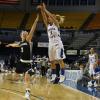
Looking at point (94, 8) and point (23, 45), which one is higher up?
point (94, 8)

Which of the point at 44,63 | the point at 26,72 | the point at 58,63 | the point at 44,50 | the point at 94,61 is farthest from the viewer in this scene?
the point at 44,50

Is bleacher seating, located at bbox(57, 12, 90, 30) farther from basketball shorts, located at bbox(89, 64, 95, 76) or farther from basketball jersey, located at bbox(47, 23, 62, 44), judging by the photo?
basketball jersey, located at bbox(47, 23, 62, 44)

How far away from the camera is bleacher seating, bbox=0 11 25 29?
35.8m

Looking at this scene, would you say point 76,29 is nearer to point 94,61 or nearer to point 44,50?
point 44,50

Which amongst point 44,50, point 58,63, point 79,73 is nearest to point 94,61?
point 79,73

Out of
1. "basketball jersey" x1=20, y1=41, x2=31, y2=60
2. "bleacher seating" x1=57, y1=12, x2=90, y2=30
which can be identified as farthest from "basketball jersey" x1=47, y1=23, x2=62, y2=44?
"bleacher seating" x1=57, y1=12, x2=90, y2=30

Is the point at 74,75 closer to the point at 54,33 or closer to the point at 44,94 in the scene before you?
the point at 54,33


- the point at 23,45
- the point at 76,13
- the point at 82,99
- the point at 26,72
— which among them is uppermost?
the point at 76,13

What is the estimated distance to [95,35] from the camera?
3453 cm

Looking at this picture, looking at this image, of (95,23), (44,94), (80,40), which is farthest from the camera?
(80,40)

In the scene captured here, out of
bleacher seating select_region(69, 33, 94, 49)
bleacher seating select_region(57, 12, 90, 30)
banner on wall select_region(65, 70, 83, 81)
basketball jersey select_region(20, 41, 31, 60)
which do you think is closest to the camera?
basketball jersey select_region(20, 41, 31, 60)

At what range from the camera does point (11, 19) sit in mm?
36031

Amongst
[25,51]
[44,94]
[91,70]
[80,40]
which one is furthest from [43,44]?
[25,51]

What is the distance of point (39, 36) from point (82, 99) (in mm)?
27797
